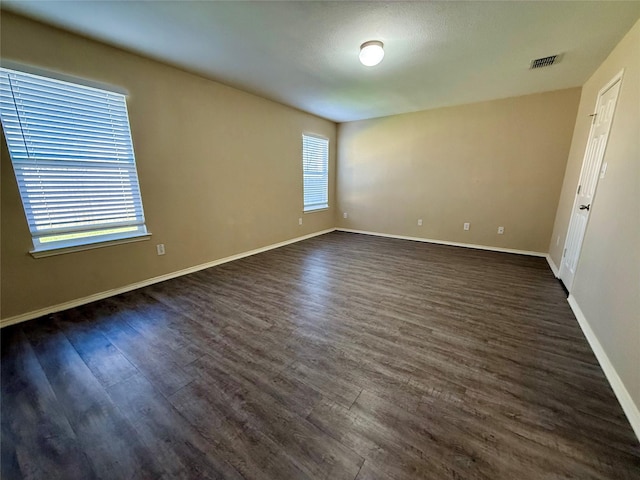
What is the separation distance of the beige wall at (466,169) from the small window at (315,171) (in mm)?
467

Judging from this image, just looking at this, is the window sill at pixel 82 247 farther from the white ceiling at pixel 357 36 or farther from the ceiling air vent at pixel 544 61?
the ceiling air vent at pixel 544 61

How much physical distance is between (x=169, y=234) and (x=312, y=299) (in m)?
1.94

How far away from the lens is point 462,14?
187cm

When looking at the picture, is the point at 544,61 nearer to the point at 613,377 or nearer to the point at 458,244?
the point at 458,244

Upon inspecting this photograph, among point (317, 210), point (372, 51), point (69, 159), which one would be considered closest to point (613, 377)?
point (372, 51)

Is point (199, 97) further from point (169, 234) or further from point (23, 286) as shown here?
point (23, 286)

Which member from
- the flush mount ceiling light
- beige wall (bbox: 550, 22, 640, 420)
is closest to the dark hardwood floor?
beige wall (bbox: 550, 22, 640, 420)

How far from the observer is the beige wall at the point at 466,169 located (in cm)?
374

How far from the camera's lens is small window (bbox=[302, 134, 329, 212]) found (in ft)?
16.3

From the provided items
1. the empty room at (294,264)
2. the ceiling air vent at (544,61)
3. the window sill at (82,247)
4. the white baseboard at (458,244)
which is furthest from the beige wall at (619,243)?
the window sill at (82,247)

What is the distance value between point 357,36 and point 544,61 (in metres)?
2.08

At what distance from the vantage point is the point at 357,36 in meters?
2.15

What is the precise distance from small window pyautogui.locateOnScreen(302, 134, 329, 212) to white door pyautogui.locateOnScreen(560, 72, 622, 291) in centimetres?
392

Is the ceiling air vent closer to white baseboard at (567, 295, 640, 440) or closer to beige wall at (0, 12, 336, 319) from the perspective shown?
white baseboard at (567, 295, 640, 440)
